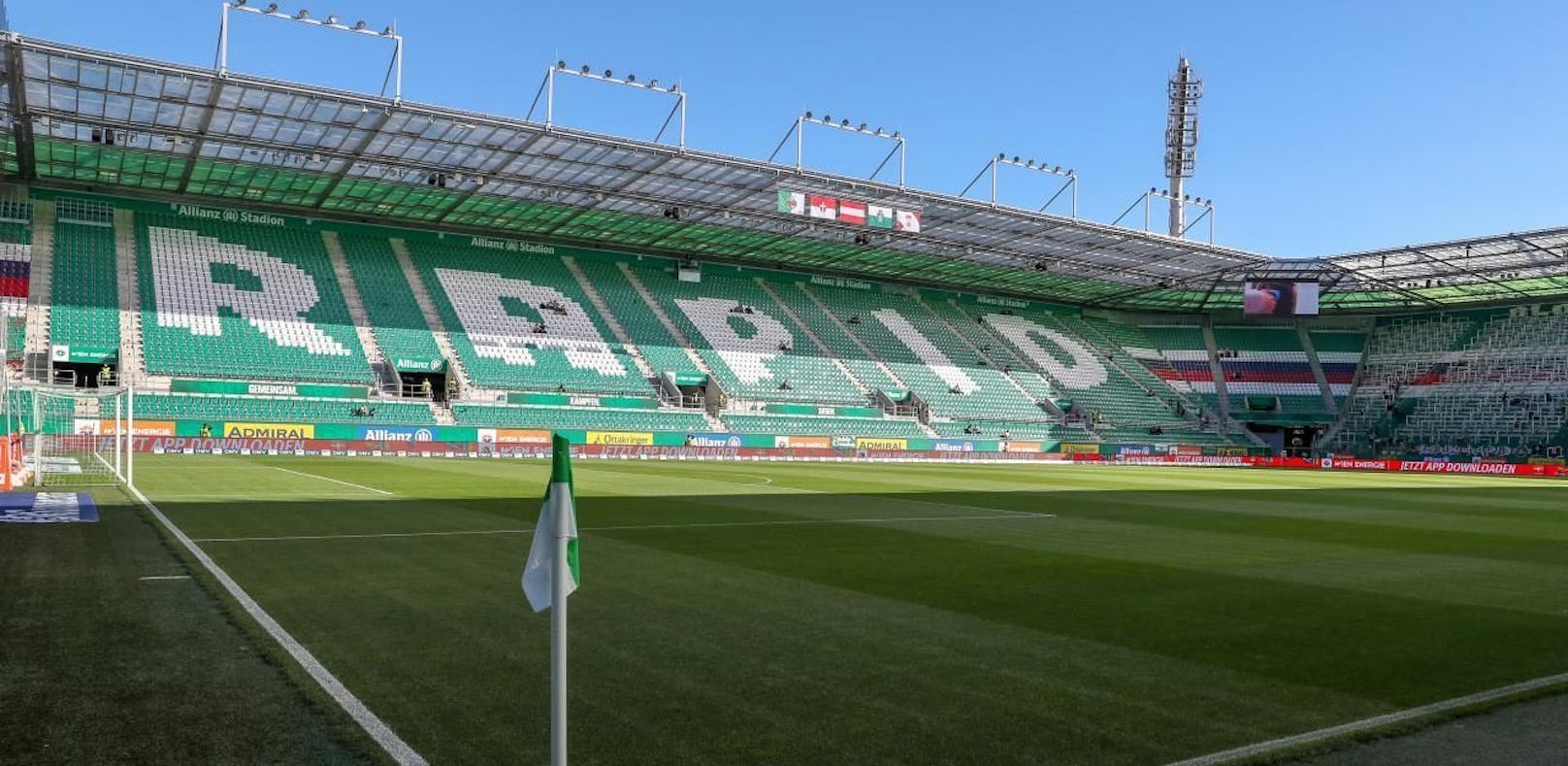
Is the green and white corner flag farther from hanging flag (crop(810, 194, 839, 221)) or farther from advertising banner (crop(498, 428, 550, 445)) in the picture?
advertising banner (crop(498, 428, 550, 445))

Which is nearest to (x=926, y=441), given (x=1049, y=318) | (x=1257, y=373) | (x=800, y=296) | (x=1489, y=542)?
(x=800, y=296)

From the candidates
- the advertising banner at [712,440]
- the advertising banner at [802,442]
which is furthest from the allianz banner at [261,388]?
the advertising banner at [802,442]

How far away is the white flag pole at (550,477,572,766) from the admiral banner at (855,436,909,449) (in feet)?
165

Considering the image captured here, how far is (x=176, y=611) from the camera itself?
357 inches

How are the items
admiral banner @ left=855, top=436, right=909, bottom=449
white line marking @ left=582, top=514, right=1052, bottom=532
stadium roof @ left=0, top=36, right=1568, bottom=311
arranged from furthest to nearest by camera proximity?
admiral banner @ left=855, top=436, right=909, bottom=449 < stadium roof @ left=0, top=36, right=1568, bottom=311 < white line marking @ left=582, top=514, right=1052, bottom=532

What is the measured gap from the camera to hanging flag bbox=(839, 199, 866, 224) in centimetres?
4628

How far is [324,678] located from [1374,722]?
6448 millimetres

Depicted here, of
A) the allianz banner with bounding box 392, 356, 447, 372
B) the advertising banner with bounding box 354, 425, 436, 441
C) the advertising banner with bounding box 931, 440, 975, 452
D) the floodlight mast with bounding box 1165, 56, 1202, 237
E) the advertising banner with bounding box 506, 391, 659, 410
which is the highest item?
the floodlight mast with bounding box 1165, 56, 1202, 237

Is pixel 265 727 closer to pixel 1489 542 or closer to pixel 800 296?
pixel 1489 542

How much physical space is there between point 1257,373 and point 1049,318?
1462 cm

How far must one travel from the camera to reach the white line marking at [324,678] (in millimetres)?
5473

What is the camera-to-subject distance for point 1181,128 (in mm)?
73875

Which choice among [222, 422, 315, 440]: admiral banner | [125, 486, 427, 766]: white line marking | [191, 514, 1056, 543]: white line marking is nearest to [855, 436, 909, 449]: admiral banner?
[222, 422, 315, 440]: admiral banner

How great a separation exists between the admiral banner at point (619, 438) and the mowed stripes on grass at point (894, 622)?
2739 centimetres
